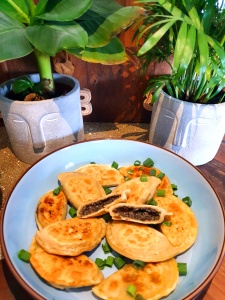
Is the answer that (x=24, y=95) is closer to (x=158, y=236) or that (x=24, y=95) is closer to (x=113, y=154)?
(x=113, y=154)

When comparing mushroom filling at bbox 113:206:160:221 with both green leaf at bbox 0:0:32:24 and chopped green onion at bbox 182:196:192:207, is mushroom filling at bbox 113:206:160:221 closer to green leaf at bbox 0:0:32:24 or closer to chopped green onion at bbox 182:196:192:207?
chopped green onion at bbox 182:196:192:207

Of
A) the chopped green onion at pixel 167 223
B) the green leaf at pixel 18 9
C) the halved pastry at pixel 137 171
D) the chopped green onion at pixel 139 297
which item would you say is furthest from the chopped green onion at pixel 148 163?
the green leaf at pixel 18 9

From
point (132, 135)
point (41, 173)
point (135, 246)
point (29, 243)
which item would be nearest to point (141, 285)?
point (135, 246)

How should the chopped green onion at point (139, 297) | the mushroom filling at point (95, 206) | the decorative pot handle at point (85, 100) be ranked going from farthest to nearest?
the decorative pot handle at point (85, 100) < the mushroom filling at point (95, 206) < the chopped green onion at point (139, 297)

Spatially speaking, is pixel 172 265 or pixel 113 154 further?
pixel 113 154

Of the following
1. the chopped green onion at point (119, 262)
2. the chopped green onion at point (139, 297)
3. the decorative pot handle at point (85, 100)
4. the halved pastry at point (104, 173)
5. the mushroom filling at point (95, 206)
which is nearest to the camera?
the chopped green onion at point (139, 297)

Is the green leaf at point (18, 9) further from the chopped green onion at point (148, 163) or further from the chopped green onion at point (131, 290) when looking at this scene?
the chopped green onion at point (131, 290)
